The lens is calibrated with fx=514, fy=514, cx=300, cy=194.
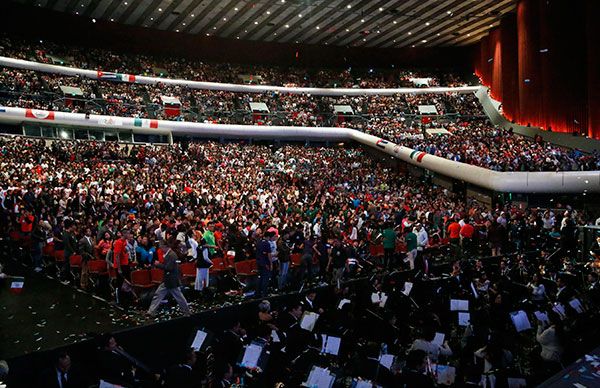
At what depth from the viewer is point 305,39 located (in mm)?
41375

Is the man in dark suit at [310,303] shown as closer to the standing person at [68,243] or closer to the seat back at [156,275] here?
the seat back at [156,275]

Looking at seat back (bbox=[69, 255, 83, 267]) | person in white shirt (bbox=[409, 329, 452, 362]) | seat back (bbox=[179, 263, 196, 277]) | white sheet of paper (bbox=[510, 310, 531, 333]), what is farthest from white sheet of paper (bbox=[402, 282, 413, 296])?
seat back (bbox=[69, 255, 83, 267])

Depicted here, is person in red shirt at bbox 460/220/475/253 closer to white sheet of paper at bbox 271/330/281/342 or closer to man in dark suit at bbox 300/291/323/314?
man in dark suit at bbox 300/291/323/314

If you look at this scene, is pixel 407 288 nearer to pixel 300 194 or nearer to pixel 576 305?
pixel 576 305

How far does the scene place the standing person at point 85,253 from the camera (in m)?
10.4

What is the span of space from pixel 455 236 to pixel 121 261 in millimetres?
9271

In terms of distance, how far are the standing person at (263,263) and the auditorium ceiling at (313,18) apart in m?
24.1

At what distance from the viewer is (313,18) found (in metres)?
34.9

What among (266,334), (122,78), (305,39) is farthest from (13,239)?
(305,39)

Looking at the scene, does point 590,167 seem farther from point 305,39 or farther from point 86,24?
point 86,24

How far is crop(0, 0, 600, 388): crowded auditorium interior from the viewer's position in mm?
6883

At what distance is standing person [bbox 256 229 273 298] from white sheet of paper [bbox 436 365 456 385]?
15.3 feet

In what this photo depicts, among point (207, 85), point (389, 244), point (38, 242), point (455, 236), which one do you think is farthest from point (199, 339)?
point (207, 85)

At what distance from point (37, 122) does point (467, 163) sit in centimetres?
2192
